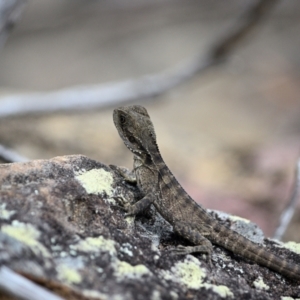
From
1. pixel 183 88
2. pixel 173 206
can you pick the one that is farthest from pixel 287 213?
pixel 183 88

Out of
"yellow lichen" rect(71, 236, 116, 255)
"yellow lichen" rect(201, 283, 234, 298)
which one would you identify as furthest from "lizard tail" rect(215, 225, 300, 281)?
"yellow lichen" rect(71, 236, 116, 255)

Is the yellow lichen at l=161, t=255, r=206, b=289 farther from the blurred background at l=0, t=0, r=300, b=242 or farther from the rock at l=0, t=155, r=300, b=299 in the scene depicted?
the blurred background at l=0, t=0, r=300, b=242

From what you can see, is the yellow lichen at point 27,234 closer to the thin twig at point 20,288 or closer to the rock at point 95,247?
the rock at point 95,247

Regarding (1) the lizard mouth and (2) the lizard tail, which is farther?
(1) the lizard mouth

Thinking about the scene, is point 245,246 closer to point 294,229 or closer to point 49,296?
point 49,296

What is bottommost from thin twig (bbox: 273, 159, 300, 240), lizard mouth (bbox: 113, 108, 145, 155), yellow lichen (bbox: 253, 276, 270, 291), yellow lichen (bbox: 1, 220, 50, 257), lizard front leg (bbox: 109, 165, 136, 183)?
yellow lichen (bbox: 1, 220, 50, 257)

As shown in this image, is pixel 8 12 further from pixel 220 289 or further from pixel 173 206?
pixel 220 289
